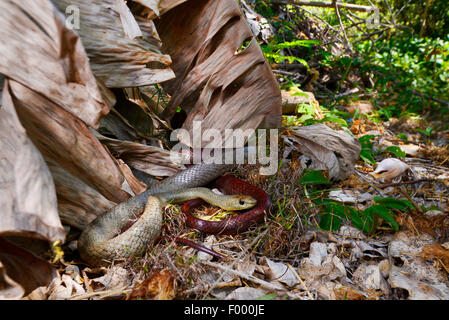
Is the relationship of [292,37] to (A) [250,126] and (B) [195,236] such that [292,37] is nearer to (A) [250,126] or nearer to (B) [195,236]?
(A) [250,126]

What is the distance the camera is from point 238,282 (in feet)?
6.28

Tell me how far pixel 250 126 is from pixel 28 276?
7.47ft

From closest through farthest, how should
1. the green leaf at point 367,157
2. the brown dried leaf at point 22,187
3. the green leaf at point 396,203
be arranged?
the brown dried leaf at point 22,187 < the green leaf at point 396,203 < the green leaf at point 367,157

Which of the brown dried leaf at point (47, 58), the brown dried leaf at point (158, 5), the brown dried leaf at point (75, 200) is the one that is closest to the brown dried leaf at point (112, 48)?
the brown dried leaf at point (158, 5)

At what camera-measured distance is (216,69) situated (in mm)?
3014

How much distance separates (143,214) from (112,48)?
4.19ft

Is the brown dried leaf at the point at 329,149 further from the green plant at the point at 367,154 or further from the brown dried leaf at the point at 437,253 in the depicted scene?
the brown dried leaf at the point at 437,253

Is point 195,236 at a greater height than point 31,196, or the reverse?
point 31,196

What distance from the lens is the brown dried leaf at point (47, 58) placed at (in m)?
1.64

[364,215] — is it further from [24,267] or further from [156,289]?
[24,267]

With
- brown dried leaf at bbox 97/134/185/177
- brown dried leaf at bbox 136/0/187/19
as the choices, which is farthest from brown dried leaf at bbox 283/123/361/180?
brown dried leaf at bbox 136/0/187/19

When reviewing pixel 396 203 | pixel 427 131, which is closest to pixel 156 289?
pixel 396 203

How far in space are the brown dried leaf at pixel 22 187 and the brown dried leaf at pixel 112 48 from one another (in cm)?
69
